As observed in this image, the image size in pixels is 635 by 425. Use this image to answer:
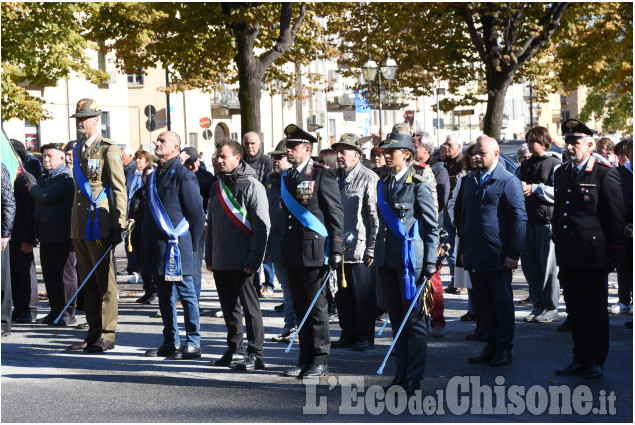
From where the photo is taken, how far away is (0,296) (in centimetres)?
1065

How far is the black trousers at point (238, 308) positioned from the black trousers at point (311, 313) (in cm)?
40

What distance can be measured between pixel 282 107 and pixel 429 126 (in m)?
22.2

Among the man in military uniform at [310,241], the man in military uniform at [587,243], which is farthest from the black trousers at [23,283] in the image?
the man in military uniform at [587,243]

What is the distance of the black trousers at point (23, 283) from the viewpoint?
1166 cm

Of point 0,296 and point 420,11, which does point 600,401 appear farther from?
point 420,11

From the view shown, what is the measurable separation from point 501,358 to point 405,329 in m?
1.28

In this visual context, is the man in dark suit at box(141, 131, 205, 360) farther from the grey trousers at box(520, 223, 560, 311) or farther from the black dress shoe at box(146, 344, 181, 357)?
the grey trousers at box(520, 223, 560, 311)

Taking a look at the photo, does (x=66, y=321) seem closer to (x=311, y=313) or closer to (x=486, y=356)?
(x=311, y=313)

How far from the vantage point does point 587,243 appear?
8.12m

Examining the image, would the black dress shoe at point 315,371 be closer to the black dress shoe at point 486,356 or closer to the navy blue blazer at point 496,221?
the black dress shoe at point 486,356

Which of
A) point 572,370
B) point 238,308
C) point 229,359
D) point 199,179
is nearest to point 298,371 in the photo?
→ point 229,359

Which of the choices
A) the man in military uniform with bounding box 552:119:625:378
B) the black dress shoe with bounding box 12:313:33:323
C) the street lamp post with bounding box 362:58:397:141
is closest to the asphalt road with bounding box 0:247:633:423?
the man in military uniform with bounding box 552:119:625:378

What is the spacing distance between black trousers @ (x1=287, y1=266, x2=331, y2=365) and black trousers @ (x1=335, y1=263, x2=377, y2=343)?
1.25 m

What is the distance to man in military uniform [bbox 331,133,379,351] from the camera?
31.4 feet
